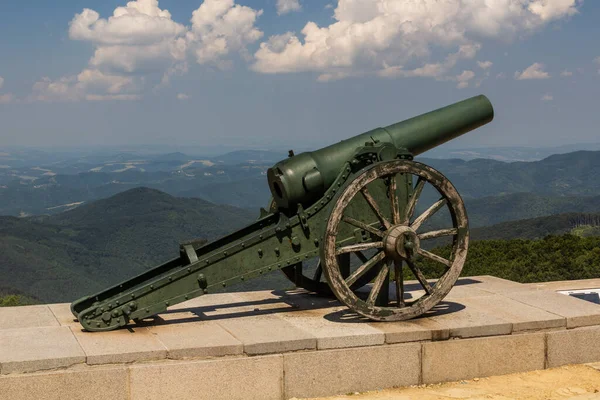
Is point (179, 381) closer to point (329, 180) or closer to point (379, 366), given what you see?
point (379, 366)

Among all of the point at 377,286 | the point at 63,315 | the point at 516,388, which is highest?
the point at 377,286

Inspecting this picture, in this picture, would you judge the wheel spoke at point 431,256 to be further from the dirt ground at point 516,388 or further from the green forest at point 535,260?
the green forest at point 535,260

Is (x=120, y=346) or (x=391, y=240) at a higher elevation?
(x=391, y=240)

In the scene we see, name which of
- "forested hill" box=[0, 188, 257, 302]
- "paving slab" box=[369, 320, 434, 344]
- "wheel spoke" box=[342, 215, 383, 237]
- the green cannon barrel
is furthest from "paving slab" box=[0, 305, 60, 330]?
"forested hill" box=[0, 188, 257, 302]

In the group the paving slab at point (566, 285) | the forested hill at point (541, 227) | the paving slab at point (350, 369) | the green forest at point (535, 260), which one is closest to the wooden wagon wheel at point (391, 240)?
the paving slab at point (350, 369)

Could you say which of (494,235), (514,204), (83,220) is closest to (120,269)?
(83,220)

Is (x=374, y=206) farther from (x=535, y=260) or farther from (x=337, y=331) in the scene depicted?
(x=535, y=260)

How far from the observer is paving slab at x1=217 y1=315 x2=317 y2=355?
23.2 feet

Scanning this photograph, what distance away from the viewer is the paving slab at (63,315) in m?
7.96

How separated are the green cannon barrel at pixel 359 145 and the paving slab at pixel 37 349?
2.51m

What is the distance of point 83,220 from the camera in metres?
152

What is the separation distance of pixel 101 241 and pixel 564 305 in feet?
369

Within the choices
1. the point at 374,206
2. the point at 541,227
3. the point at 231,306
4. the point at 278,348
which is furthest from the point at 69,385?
the point at 541,227

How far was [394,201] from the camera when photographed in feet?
26.0
